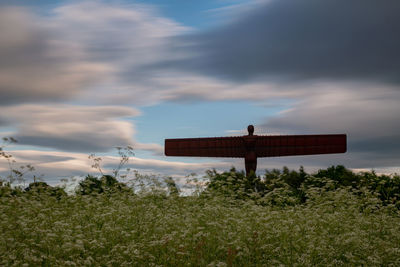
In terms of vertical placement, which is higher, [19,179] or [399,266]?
[19,179]

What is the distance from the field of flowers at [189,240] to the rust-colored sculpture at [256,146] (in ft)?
21.1

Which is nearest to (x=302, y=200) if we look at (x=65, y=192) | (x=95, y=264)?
→ (x=65, y=192)

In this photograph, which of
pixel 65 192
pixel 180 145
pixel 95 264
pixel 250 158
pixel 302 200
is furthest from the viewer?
pixel 180 145

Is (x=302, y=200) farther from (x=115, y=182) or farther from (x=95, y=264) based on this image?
(x=95, y=264)

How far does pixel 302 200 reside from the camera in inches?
520

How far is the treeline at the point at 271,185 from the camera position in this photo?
37.6 feet

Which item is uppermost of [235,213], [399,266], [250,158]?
[250,158]

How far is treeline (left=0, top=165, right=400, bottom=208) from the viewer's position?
37.6 feet

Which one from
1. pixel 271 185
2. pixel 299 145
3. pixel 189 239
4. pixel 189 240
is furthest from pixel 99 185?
pixel 299 145

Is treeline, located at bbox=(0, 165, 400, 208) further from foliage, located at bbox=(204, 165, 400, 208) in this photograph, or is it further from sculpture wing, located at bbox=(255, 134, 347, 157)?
sculpture wing, located at bbox=(255, 134, 347, 157)

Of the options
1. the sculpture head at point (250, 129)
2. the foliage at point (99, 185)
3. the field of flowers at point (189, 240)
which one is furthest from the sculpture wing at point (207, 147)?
the field of flowers at point (189, 240)

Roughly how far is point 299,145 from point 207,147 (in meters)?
3.44

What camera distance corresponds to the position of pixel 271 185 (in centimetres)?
1208

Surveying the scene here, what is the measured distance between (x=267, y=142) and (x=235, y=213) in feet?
24.7
